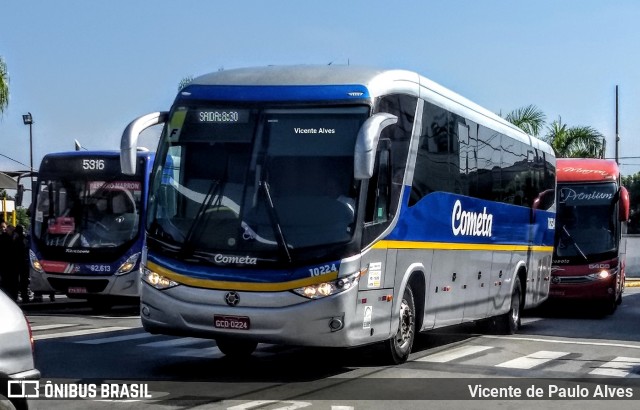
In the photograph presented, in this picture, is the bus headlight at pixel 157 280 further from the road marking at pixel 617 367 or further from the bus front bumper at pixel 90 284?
the bus front bumper at pixel 90 284

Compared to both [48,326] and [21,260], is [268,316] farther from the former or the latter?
[21,260]

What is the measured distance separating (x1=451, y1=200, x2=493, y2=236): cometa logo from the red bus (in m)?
7.42

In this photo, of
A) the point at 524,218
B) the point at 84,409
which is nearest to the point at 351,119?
the point at 84,409

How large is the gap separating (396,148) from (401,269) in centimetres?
146

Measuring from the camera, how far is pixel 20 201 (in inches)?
867

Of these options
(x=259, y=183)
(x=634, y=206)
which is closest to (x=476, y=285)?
(x=259, y=183)

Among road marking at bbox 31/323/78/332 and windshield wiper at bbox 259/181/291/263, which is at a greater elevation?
windshield wiper at bbox 259/181/291/263

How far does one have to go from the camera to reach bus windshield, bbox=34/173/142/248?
2122cm

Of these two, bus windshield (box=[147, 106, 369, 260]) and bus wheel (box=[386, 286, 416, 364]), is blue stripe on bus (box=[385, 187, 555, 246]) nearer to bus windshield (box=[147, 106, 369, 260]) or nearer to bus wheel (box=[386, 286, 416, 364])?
bus wheel (box=[386, 286, 416, 364])

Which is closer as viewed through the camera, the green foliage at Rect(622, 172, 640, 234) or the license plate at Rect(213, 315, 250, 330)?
the license plate at Rect(213, 315, 250, 330)

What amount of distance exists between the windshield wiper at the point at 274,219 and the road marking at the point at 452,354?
353 centimetres

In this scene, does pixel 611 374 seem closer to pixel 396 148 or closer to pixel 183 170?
pixel 396 148

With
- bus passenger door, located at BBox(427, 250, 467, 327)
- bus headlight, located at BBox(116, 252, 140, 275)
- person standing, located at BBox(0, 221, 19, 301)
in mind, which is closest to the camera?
bus passenger door, located at BBox(427, 250, 467, 327)

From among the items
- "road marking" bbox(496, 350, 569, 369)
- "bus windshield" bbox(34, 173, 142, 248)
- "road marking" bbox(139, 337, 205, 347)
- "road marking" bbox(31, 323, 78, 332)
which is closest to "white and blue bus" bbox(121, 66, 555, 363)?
"road marking" bbox(496, 350, 569, 369)
